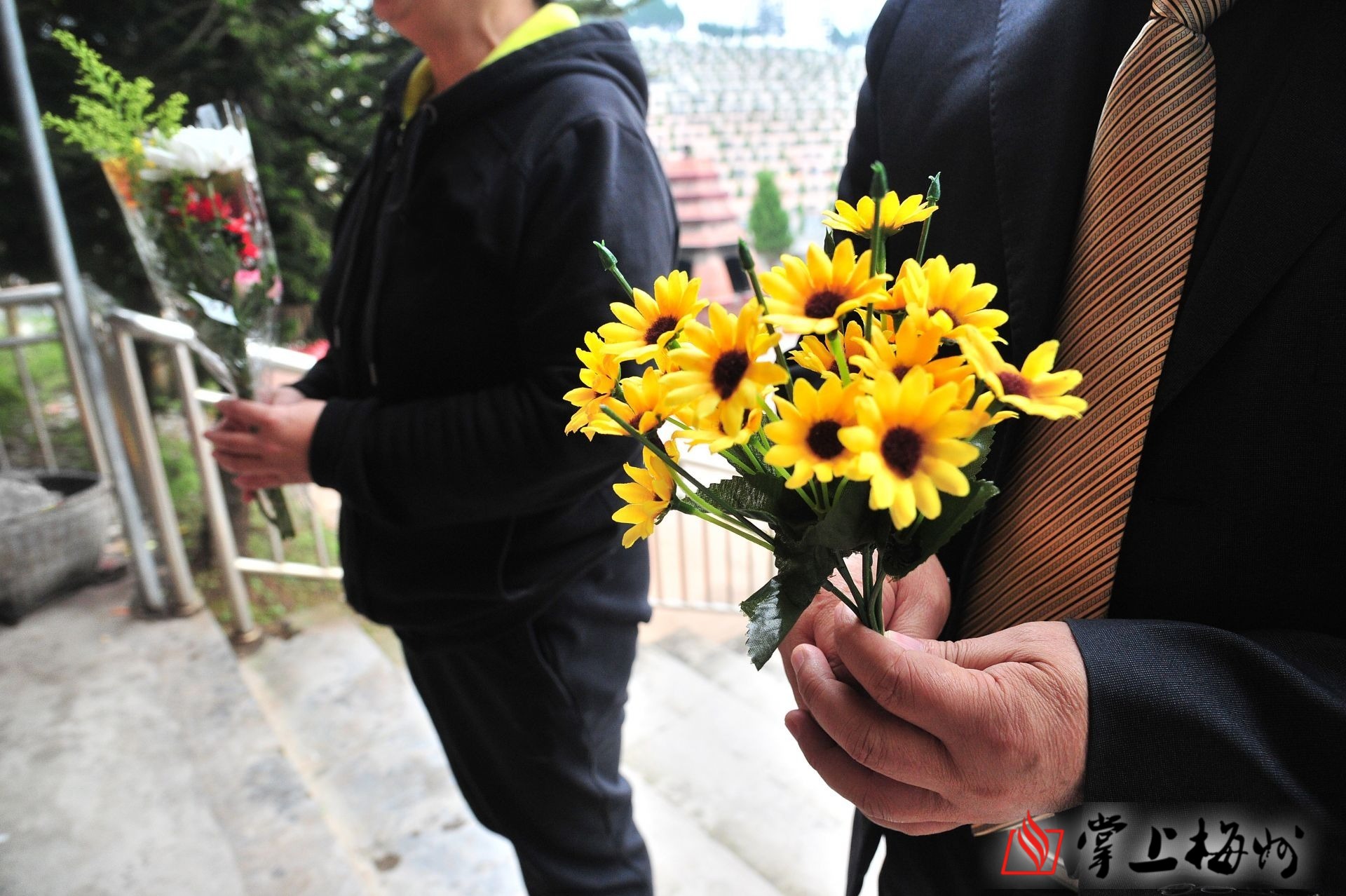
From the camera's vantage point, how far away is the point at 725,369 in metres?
0.43

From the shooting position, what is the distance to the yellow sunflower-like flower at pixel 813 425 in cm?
40

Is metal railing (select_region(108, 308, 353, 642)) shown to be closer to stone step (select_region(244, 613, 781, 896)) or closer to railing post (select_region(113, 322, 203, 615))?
railing post (select_region(113, 322, 203, 615))

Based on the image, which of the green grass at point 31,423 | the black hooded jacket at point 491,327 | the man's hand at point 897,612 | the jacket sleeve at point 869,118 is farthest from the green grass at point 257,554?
the man's hand at point 897,612

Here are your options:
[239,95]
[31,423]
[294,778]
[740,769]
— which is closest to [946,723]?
[740,769]

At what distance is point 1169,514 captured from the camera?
684 millimetres

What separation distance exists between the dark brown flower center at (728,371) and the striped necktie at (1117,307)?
40 cm

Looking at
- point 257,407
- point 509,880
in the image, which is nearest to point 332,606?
point 509,880

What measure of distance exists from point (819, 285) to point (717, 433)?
10 centimetres

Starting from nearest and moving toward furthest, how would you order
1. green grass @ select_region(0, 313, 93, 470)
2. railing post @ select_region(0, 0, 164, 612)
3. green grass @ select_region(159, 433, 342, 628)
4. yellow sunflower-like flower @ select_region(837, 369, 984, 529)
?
yellow sunflower-like flower @ select_region(837, 369, 984, 529), railing post @ select_region(0, 0, 164, 612), green grass @ select_region(159, 433, 342, 628), green grass @ select_region(0, 313, 93, 470)

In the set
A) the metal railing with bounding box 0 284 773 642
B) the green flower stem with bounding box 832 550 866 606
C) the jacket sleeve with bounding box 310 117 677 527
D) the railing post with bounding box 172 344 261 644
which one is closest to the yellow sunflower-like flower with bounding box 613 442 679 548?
the green flower stem with bounding box 832 550 866 606

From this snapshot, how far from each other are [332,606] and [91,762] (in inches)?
40.4

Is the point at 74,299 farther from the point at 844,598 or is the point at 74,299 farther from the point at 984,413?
the point at 984,413

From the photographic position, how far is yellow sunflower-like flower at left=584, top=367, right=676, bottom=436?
45cm

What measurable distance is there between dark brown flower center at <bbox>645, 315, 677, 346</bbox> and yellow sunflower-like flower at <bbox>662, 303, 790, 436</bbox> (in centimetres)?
5
